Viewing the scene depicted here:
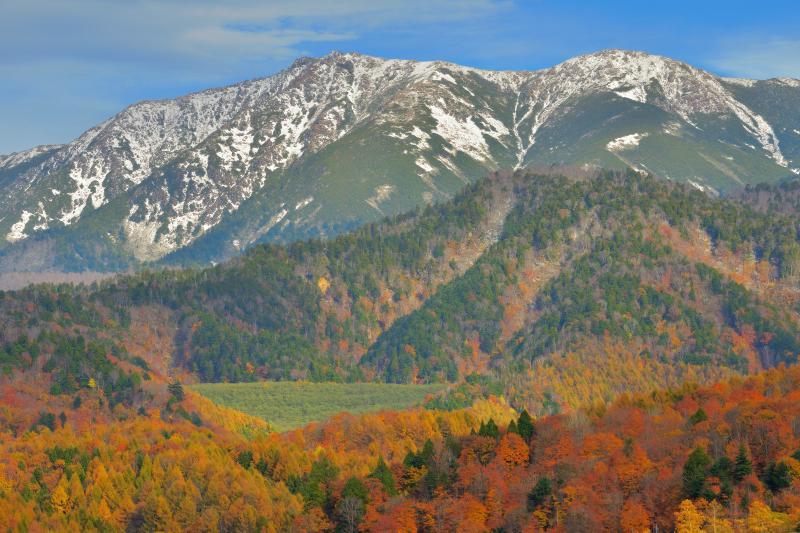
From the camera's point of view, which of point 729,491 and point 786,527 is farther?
point 729,491

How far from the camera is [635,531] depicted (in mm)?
198125

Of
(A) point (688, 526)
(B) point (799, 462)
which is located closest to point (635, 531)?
(A) point (688, 526)

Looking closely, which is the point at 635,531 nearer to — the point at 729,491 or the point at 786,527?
the point at 729,491

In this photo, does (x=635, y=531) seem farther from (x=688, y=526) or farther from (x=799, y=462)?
(x=799, y=462)

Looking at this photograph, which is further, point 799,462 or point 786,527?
point 799,462

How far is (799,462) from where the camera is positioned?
199 m

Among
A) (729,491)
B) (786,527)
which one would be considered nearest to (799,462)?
(729,491)

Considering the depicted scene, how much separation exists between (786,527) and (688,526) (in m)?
17.1

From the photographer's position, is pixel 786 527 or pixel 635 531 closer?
pixel 786 527

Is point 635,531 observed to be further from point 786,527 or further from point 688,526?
point 786,527

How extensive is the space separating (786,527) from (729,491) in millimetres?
22246

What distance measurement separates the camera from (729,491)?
19838cm

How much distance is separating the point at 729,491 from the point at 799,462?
11.4 metres
